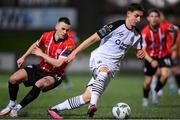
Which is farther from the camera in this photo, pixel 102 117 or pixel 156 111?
pixel 156 111

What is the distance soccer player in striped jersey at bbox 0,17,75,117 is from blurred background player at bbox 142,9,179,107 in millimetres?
3296

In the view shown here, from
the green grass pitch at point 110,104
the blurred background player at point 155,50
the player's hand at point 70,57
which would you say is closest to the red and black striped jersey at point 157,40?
the blurred background player at point 155,50

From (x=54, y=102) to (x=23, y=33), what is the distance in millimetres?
13411

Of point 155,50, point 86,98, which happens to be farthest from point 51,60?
point 155,50

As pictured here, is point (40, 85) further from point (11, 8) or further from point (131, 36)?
point (11, 8)

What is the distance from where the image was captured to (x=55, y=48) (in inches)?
411

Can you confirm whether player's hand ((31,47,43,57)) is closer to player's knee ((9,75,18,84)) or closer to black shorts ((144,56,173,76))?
player's knee ((9,75,18,84))

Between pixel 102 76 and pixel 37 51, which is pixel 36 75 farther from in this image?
pixel 102 76

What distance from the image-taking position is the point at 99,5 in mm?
26500

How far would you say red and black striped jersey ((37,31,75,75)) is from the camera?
1031 cm

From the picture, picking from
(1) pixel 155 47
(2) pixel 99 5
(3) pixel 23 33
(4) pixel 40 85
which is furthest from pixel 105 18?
(4) pixel 40 85

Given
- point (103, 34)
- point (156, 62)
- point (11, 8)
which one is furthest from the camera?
point (11, 8)

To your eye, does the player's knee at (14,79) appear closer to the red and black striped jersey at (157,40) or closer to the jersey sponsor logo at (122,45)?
the jersey sponsor logo at (122,45)

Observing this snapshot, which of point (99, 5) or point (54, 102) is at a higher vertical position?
point (99, 5)
